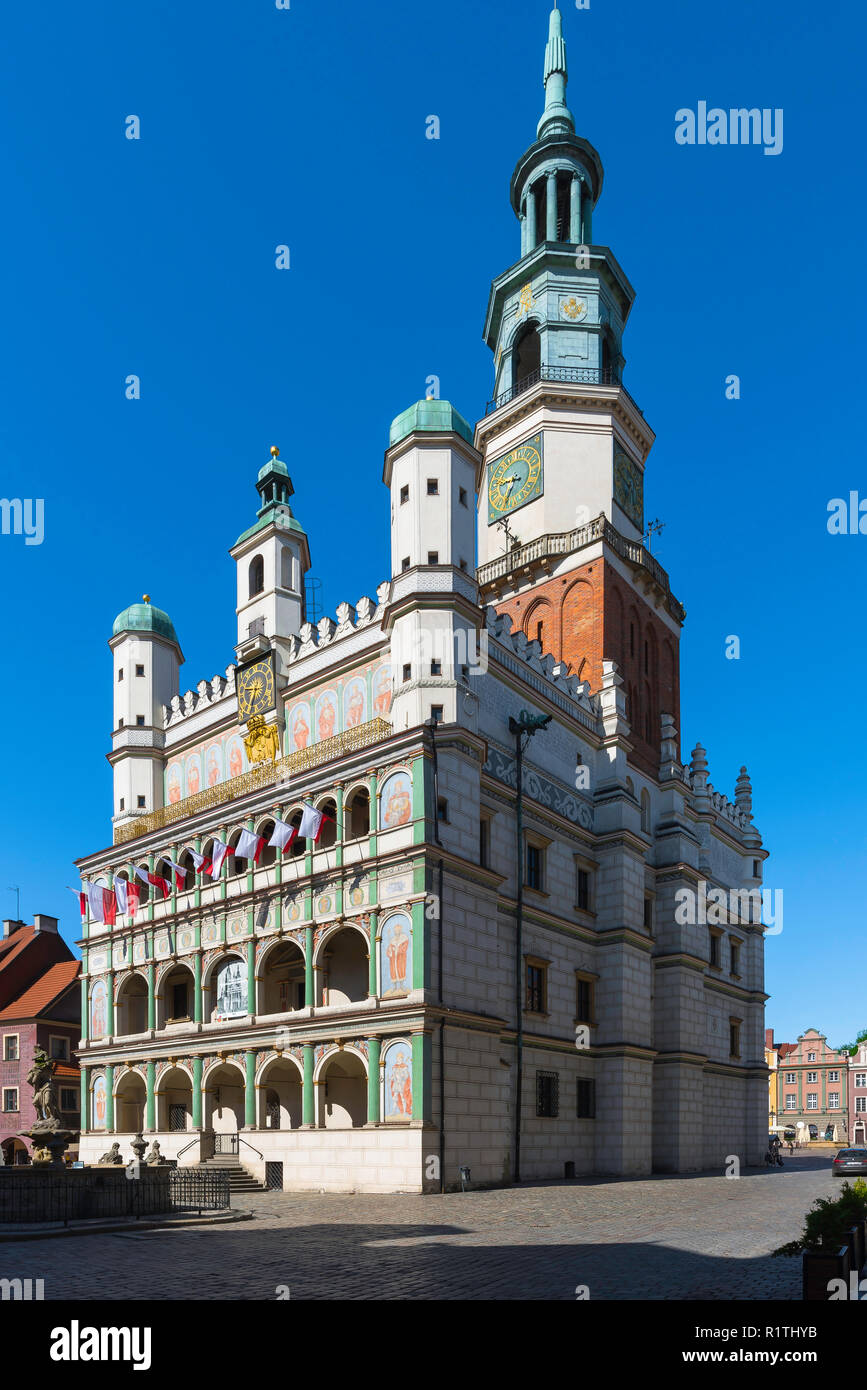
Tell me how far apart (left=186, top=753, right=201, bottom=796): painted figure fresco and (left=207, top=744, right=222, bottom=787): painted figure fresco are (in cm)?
80

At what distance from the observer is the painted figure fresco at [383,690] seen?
3753 centimetres

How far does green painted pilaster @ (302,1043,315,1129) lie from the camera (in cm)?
3531

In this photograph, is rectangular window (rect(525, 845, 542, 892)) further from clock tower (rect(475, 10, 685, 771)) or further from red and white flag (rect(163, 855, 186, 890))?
red and white flag (rect(163, 855, 186, 890))

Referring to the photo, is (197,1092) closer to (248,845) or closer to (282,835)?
(248,845)

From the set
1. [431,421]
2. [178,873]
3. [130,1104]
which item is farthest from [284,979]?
[431,421]

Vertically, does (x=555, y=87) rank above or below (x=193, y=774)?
above

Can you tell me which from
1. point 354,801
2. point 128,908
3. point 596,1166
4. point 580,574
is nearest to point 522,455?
point 580,574

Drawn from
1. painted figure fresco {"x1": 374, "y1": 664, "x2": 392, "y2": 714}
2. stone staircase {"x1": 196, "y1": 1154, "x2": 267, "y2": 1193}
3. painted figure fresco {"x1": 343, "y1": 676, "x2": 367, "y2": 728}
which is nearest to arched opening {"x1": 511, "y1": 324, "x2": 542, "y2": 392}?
painted figure fresco {"x1": 343, "y1": 676, "x2": 367, "y2": 728}

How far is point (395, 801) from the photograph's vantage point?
34.9 metres

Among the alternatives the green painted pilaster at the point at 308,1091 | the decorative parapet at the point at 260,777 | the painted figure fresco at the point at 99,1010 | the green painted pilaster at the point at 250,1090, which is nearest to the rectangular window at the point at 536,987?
the green painted pilaster at the point at 308,1091

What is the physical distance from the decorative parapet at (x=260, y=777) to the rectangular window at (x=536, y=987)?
9.66m

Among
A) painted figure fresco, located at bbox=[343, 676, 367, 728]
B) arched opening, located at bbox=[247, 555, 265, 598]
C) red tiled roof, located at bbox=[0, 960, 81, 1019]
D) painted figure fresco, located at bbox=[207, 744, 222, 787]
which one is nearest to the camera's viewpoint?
painted figure fresco, located at bbox=[343, 676, 367, 728]

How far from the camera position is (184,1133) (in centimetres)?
3981

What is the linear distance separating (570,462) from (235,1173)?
32385mm
